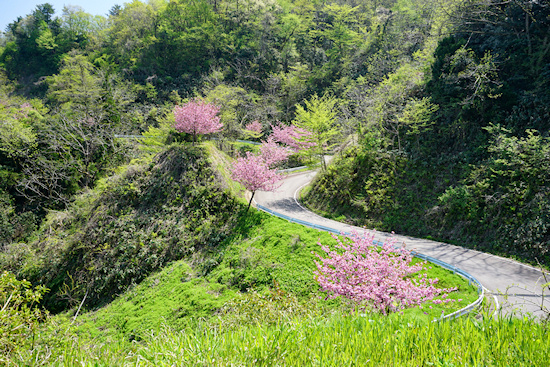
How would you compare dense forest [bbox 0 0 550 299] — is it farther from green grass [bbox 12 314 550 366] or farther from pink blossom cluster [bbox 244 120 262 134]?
green grass [bbox 12 314 550 366]

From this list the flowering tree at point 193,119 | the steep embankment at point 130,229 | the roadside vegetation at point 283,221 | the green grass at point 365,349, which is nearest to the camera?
the green grass at point 365,349

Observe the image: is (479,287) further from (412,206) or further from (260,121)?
(260,121)

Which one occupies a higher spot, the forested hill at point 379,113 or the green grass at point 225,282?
the forested hill at point 379,113

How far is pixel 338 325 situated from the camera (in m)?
3.75


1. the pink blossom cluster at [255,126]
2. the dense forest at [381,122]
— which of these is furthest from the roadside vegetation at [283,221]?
the pink blossom cluster at [255,126]

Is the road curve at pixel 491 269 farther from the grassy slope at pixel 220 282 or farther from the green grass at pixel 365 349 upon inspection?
the green grass at pixel 365 349

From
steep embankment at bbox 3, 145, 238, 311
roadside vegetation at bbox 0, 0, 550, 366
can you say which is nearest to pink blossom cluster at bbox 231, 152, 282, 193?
roadside vegetation at bbox 0, 0, 550, 366

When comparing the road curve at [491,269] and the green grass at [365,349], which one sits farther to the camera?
the road curve at [491,269]

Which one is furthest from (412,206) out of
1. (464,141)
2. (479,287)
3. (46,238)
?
(46,238)

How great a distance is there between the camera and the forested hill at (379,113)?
1580 cm

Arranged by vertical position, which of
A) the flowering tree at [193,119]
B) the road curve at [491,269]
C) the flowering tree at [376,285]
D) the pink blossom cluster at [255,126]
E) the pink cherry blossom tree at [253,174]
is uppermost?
the flowering tree at [193,119]

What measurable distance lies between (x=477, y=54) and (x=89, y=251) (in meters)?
28.9

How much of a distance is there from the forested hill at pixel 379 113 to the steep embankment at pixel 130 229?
23.1 feet

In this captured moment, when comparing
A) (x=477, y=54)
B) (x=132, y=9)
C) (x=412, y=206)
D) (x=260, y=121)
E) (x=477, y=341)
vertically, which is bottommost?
(x=412, y=206)
